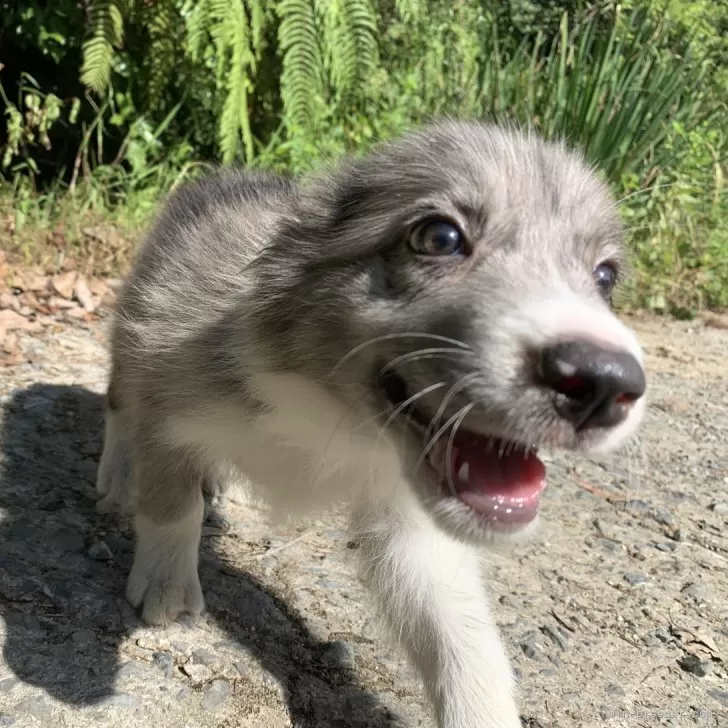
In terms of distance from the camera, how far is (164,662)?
8.66 ft

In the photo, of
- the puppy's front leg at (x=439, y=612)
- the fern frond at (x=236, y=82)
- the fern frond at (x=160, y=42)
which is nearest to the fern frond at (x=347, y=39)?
the fern frond at (x=236, y=82)

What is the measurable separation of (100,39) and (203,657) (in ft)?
15.3

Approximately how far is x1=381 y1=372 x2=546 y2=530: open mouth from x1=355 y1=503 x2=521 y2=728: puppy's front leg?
0.48 metres

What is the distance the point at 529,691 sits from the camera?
9.21ft

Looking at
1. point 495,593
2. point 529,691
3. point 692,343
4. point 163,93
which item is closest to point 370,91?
point 163,93

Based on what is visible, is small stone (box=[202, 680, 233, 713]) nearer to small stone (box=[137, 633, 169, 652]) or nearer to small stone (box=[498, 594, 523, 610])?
small stone (box=[137, 633, 169, 652])

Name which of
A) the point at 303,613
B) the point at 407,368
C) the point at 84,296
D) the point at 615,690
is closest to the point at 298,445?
the point at 407,368

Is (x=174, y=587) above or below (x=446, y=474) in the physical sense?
below

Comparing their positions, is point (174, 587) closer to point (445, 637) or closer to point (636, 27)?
point (445, 637)

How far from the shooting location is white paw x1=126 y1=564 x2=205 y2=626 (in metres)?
2.79

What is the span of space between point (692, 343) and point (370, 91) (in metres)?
3.41

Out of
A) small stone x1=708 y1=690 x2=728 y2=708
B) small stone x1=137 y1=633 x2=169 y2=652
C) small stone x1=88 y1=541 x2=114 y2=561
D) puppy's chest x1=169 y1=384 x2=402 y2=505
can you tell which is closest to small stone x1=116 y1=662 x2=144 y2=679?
small stone x1=137 y1=633 x2=169 y2=652

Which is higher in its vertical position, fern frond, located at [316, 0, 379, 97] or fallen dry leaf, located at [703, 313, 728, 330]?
fern frond, located at [316, 0, 379, 97]

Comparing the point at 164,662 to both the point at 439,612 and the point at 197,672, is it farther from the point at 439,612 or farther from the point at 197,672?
the point at 439,612
